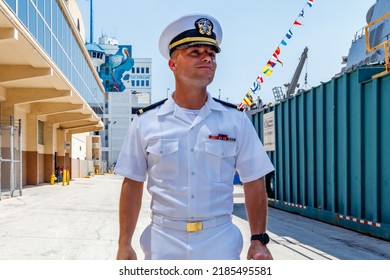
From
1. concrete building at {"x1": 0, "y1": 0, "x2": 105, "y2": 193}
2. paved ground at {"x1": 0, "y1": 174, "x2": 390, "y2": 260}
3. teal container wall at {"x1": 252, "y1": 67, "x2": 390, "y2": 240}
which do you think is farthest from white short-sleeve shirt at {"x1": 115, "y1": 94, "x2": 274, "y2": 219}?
concrete building at {"x1": 0, "y1": 0, "x2": 105, "y2": 193}

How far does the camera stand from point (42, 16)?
1716 cm

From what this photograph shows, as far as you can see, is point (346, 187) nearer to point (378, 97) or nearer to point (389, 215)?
point (389, 215)

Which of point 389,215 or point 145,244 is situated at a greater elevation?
point 145,244

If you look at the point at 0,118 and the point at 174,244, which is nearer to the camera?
the point at 174,244

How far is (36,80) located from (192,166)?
17728 millimetres

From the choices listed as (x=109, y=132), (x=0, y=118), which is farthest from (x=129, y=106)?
(x=0, y=118)

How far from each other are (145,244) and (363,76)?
26.6ft

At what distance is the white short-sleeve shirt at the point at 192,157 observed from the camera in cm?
231

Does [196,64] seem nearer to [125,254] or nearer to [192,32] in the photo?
[192,32]

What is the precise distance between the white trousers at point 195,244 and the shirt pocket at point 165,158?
27 cm

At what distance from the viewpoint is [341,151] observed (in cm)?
1019

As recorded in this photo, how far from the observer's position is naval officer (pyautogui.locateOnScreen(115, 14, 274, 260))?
2305mm

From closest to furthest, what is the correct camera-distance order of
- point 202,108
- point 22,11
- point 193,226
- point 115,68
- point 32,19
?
point 193,226
point 202,108
point 22,11
point 32,19
point 115,68

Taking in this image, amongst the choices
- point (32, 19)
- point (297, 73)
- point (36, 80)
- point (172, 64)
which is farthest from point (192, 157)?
point (297, 73)
